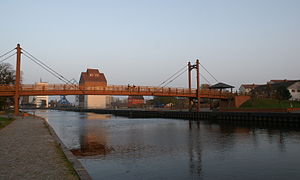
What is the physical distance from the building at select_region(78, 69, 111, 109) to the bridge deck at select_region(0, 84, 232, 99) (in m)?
108

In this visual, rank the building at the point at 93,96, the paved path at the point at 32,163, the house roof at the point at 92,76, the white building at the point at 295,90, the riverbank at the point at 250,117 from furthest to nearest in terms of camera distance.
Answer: the house roof at the point at 92,76 → the building at the point at 93,96 → the white building at the point at 295,90 → the riverbank at the point at 250,117 → the paved path at the point at 32,163

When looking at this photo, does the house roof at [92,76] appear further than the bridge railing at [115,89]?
Yes

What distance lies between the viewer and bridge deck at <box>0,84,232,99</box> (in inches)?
1666

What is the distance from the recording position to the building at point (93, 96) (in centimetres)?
16300

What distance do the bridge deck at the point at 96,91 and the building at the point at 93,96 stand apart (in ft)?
354

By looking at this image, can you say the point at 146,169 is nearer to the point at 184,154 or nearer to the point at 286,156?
the point at 184,154

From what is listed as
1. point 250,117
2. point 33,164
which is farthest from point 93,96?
point 33,164

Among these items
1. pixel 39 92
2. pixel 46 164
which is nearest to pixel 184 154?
pixel 46 164

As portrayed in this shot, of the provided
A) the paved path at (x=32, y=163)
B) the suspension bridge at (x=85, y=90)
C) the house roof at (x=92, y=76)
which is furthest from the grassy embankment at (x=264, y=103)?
the house roof at (x=92, y=76)

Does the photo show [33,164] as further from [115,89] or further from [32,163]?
Answer: [115,89]

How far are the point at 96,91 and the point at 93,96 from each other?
118424 mm

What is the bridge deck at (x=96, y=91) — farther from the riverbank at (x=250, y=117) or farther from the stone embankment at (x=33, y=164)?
the stone embankment at (x=33, y=164)

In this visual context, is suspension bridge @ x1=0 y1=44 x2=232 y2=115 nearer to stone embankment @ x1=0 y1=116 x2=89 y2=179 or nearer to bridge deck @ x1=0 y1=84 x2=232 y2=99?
bridge deck @ x1=0 y1=84 x2=232 y2=99

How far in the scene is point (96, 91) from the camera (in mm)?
48125
